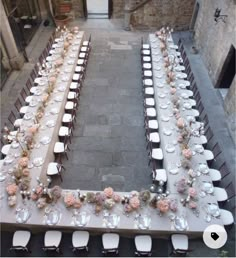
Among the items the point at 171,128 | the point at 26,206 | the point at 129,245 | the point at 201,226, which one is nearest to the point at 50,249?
the point at 26,206

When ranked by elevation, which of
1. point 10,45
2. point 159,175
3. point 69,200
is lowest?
point 159,175

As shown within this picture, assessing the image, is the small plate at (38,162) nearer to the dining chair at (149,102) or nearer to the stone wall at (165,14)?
the dining chair at (149,102)

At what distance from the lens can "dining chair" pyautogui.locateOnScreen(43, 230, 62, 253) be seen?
6.27 m

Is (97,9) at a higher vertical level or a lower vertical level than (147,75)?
lower

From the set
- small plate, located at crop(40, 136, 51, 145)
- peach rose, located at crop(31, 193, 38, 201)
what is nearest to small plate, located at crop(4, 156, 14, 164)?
small plate, located at crop(40, 136, 51, 145)

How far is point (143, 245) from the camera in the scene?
636 cm

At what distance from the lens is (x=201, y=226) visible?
638cm

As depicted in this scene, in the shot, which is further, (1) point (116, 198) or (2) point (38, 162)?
(2) point (38, 162)

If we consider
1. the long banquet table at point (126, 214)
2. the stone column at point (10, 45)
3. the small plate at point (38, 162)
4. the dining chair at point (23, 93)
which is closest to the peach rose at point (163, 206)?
the long banquet table at point (126, 214)

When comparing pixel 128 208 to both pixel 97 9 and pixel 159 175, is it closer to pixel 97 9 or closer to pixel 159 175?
pixel 159 175

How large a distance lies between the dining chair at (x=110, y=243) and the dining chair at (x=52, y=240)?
3.66 ft

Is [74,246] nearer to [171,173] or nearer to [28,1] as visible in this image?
[171,173]

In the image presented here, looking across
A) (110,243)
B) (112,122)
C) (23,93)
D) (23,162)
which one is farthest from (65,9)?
(110,243)

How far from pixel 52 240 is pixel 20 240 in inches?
31.0
